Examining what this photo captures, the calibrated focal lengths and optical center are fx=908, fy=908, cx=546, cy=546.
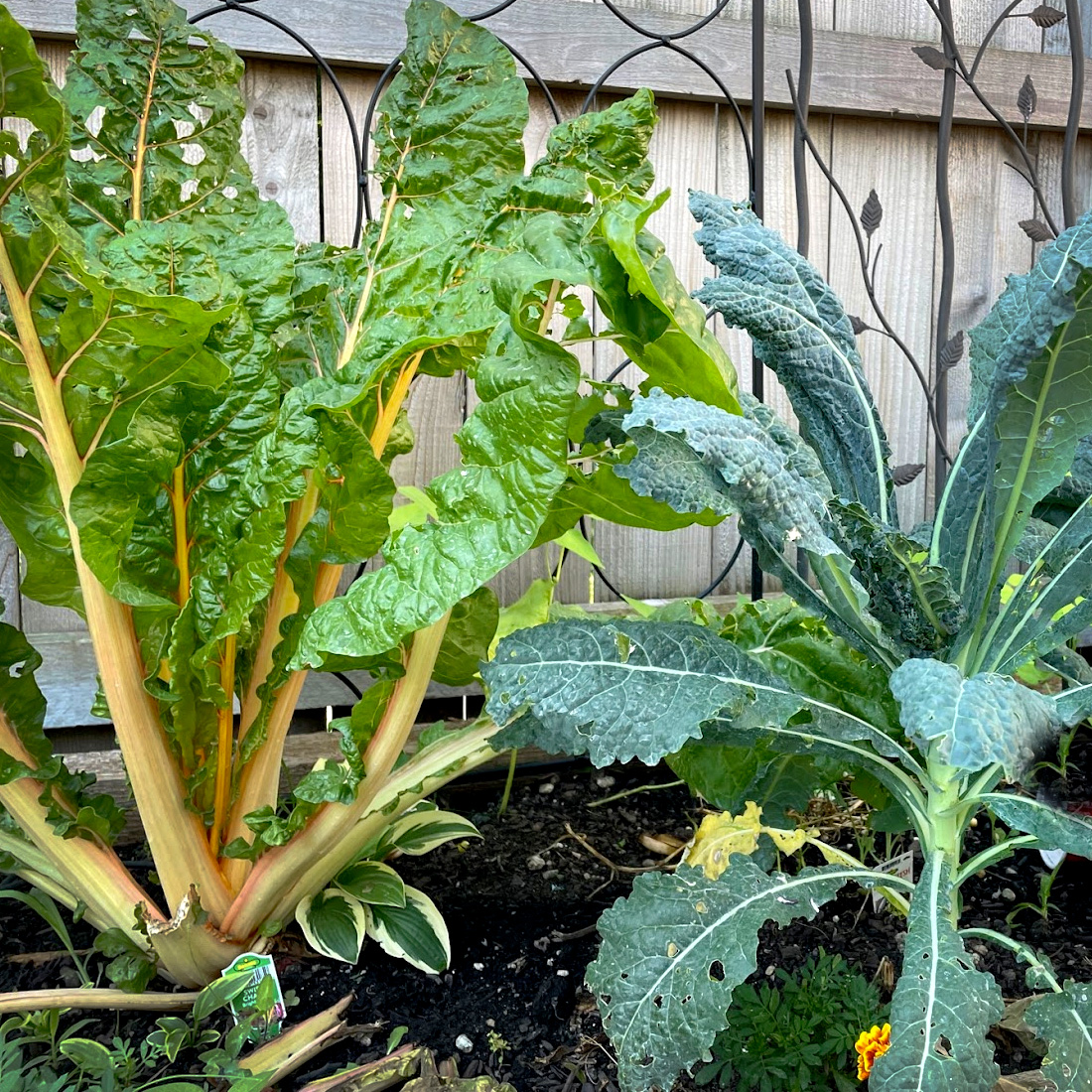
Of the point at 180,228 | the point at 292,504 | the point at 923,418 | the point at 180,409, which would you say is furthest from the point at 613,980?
the point at 923,418

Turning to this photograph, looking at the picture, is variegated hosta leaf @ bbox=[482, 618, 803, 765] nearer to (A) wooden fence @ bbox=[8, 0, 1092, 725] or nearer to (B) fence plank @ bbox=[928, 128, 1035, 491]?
(A) wooden fence @ bbox=[8, 0, 1092, 725]

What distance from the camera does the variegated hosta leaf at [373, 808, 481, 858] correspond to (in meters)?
1.15

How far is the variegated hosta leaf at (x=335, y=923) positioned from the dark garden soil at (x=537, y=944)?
0.05m

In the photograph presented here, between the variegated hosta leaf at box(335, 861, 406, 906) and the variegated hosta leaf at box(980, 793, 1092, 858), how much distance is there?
645 mm

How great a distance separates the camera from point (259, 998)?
876 mm

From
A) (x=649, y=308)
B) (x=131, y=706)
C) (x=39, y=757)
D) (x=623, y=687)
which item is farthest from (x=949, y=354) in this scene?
(x=39, y=757)

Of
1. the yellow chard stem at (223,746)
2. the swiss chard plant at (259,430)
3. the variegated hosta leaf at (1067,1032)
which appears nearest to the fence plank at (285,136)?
the swiss chard plant at (259,430)

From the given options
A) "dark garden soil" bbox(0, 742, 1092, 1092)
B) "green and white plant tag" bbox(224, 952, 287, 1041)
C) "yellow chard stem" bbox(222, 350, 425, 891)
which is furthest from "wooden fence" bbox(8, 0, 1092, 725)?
"green and white plant tag" bbox(224, 952, 287, 1041)

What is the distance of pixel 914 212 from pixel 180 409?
5.49ft

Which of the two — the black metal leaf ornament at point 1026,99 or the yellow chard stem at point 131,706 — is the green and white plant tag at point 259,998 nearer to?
the yellow chard stem at point 131,706

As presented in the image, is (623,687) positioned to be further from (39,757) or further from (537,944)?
(39,757)

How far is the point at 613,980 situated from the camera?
0.74 metres

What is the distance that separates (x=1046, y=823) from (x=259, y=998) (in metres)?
0.72

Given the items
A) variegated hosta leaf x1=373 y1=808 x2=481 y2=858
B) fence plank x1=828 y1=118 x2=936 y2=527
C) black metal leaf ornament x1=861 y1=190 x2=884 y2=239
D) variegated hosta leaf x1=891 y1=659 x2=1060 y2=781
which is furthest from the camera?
fence plank x1=828 y1=118 x2=936 y2=527
